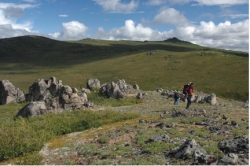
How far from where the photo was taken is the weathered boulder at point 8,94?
59344mm

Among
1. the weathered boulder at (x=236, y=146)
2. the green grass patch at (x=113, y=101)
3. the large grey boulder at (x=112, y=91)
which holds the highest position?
the weathered boulder at (x=236, y=146)

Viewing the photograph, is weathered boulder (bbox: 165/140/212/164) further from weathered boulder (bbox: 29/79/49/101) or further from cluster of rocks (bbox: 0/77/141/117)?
weathered boulder (bbox: 29/79/49/101)

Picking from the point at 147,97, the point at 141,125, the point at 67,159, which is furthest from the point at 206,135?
the point at 147,97

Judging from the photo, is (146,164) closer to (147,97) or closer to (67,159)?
(67,159)

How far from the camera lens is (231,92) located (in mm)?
71625

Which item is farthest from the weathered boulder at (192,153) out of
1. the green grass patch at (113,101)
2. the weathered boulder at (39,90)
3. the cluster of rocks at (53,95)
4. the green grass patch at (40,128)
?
the weathered boulder at (39,90)

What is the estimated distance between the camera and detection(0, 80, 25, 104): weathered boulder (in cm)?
5934

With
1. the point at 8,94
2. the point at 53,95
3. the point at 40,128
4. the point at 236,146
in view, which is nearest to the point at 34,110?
the point at 40,128

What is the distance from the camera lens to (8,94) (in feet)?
195

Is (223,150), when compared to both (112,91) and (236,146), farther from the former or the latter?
(112,91)

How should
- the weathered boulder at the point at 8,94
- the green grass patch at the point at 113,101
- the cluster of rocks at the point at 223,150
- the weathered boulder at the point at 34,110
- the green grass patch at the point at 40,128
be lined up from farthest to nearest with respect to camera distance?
the weathered boulder at the point at 8,94, the green grass patch at the point at 113,101, the weathered boulder at the point at 34,110, the green grass patch at the point at 40,128, the cluster of rocks at the point at 223,150

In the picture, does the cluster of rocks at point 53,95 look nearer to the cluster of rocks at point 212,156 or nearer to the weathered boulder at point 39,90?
the weathered boulder at point 39,90

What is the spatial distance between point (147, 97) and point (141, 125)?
25689mm

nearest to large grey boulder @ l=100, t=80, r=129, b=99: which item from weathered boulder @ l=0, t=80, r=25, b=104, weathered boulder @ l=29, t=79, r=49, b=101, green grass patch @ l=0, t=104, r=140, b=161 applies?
weathered boulder @ l=29, t=79, r=49, b=101
